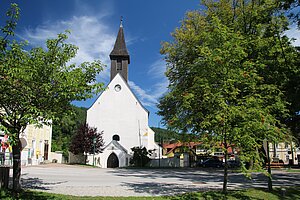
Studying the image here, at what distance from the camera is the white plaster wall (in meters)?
40.4

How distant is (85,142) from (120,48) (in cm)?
1867

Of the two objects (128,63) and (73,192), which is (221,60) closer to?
(73,192)

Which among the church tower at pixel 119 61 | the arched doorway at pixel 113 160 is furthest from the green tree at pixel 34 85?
the church tower at pixel 119 61

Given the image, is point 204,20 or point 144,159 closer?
point 204,20

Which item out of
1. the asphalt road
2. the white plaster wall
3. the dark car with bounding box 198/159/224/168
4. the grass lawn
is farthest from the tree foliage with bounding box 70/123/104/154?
the grass lawn

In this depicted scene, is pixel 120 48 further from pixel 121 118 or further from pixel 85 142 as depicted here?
pixel 85 142

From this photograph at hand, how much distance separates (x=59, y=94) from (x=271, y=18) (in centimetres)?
1429

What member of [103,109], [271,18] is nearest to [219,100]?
[271,18]

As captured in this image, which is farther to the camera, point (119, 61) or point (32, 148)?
point (119, 61)

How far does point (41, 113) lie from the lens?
305 inches

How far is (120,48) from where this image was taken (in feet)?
152

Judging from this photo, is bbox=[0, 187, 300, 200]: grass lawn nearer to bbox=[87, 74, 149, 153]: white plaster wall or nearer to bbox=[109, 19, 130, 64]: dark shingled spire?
bbox=[87, 74, 149, 153]: white plaster wall

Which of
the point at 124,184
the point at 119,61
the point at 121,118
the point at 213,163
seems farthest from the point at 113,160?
the point at 124,184

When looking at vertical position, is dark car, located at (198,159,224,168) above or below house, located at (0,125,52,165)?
below
